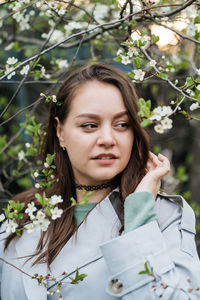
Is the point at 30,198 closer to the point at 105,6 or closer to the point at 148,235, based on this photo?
the point at 148,235

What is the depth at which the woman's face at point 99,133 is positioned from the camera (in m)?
1.86

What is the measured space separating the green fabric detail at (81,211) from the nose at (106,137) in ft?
1.14

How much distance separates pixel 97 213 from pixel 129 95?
22.6 inches

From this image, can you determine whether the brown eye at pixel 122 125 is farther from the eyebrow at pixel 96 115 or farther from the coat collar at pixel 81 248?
the coat collar at pixel 81 248

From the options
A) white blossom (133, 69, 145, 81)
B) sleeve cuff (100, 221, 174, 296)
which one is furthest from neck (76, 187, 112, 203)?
white blossom (133, 69, 145, 81)

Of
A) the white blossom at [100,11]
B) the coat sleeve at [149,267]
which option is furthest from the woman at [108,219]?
the white blossom at [100,11]

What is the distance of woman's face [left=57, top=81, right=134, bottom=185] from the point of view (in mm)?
1864

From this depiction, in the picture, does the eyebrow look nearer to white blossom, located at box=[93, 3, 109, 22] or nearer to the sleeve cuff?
the sleeve cuff

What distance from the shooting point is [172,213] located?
6.43 ft

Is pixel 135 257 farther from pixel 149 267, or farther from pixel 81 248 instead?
pixel 81 248

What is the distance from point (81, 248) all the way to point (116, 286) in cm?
30

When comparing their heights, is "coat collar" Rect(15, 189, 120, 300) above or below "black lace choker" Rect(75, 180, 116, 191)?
below

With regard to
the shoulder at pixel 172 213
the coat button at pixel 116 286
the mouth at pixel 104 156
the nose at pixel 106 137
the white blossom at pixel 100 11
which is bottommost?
the coat button at pixel 116 286

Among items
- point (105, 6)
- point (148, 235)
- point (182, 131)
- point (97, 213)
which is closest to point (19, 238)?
point (97, 213)
